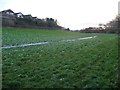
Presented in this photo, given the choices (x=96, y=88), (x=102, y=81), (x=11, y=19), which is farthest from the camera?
(x=11, y=19)

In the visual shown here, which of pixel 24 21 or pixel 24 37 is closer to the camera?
pixel 24 37

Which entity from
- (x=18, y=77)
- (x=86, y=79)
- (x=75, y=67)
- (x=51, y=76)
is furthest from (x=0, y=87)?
(x=75, y=67)

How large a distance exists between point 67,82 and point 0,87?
6.62 ft

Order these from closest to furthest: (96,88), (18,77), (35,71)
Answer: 1. (96,88)
2. (18,77)
3. (35,71)

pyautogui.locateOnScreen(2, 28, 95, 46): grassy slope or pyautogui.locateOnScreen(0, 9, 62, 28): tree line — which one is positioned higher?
pyautogui.locateOnScreen(0, 9, 62, 28): tree line

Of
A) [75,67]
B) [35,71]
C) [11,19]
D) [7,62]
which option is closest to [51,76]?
[35,71]

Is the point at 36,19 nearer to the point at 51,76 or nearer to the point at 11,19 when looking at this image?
the point at 11,19

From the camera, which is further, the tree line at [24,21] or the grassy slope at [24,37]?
the tree line at [24,21]

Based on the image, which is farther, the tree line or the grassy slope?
the tree line

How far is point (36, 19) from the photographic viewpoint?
88938 millimetres

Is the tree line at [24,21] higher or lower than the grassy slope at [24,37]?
higher

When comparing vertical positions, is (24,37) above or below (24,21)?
below

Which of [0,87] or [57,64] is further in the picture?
[57,64]

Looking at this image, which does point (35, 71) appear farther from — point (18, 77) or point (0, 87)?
point (0, 87)
